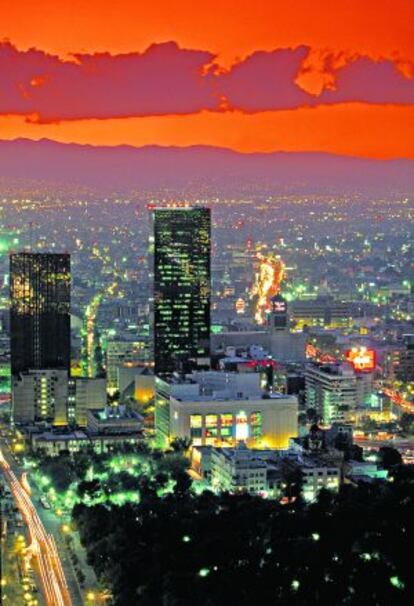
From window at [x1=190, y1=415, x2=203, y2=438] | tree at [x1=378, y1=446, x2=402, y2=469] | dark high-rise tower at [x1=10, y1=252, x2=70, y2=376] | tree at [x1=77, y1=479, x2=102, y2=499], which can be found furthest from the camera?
dark high-rise tower at [x1=10, y1=252, x2=70, y2=376]

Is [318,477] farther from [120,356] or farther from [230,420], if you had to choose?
[120,356]

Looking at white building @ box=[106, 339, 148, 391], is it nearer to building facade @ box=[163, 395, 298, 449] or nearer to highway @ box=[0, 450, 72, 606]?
building facade @ box=[163, 395, 298, 449]

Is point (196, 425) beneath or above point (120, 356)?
beneath

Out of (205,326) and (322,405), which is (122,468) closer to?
(322,405)

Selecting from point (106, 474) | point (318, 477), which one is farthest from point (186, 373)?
point (318, 477)

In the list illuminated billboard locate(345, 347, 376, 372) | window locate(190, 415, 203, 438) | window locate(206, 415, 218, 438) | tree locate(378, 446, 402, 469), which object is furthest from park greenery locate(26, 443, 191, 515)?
illuminated billboard locate(345, 347, 376, 372)

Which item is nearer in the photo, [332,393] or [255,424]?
[255,424]
